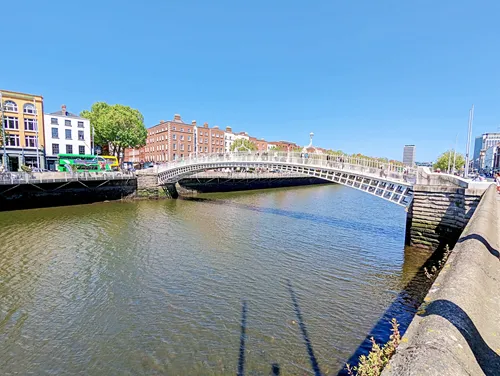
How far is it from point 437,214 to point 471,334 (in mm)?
12728

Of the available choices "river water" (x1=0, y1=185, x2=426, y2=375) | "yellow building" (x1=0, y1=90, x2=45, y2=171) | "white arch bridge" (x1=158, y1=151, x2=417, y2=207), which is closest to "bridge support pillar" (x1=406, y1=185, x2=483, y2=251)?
"river water" (x1=0, y1=185, x2=426, y2=375)

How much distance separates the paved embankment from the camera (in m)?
2.09

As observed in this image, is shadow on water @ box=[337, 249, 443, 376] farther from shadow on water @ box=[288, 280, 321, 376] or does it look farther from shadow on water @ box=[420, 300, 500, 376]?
shadow on water @ box=[420, 300, 500, 376]

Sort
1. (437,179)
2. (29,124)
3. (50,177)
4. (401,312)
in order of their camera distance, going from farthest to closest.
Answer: (29,124) < (50,177) < (437,179) < (401,312)

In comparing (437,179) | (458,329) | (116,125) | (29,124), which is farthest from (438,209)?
(29,124)

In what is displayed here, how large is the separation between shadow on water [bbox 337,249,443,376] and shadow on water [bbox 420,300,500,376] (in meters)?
3.45

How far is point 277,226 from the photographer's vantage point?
18.6 m

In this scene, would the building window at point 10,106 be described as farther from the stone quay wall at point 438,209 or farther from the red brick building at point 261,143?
the red brick building at point 261,143

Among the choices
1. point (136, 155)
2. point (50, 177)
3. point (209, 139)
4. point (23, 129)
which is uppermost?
point (209, 139)

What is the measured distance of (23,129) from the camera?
3522 cm

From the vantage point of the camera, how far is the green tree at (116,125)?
42.3 metres

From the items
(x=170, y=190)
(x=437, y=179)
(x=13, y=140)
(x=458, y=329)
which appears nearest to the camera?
(x=458, y=329)

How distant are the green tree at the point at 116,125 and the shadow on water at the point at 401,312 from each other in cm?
4341

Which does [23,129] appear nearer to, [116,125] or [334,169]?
[116,125]
